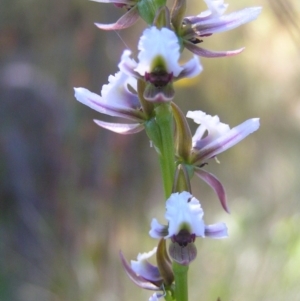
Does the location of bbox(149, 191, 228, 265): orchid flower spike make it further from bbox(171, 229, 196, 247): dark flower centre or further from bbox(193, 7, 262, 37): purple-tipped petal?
Result: bbox(193, 7, 262, 37): purple-tipped petal

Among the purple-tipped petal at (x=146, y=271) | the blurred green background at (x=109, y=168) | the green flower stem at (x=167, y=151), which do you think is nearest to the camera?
the green flower stem at (x=167, y=151)

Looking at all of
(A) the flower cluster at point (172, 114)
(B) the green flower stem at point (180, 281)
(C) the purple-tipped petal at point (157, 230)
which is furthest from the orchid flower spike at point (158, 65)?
(B) the green flower stem at point (180, 281)

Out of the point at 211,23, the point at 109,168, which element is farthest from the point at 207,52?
the point at 109,168

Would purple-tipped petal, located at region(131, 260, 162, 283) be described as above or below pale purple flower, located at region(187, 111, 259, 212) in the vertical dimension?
below

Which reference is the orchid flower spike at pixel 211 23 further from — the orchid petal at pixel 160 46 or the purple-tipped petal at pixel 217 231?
the purple-tipped petal at pixel 217 231

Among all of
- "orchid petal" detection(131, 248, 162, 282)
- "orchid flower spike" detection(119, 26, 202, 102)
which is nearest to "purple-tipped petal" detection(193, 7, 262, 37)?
"orchid flower spike" detection(119, 26, 202, 102)

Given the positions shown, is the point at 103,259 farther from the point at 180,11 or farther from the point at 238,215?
the point at 180,11
